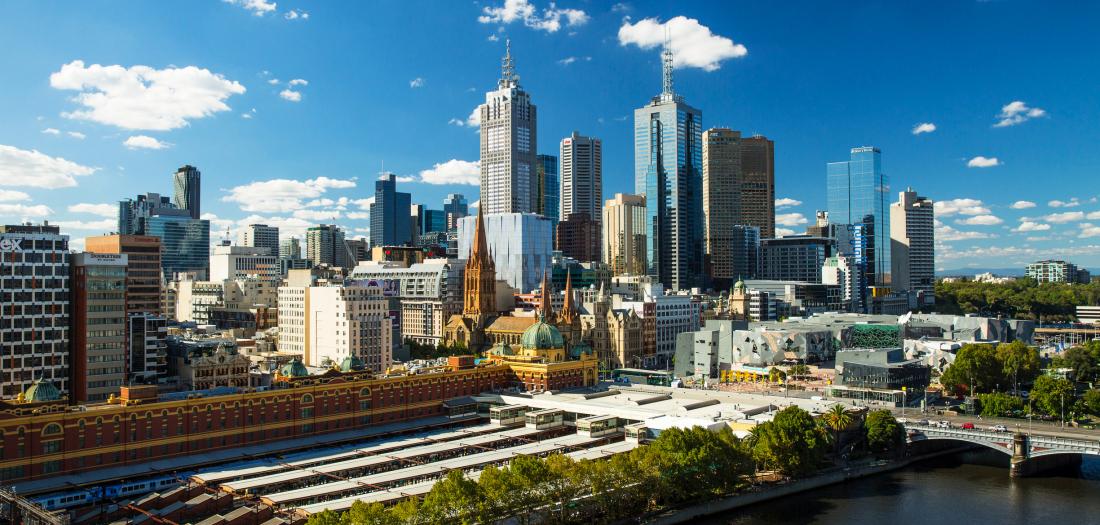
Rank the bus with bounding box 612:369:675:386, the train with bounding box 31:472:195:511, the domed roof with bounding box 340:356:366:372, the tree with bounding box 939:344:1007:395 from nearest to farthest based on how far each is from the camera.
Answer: the train with bounding box 31:472:195:511 → the domed roof with bounding box 340:356:366:372 → the tree with bounding box 939:344:1007:395 → the bus with bounding box 612:369:675:386

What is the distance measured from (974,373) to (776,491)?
199 feet

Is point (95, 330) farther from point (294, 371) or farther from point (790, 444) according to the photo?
point (790, 444)

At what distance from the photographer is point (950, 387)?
136m

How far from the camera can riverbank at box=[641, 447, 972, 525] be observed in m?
80.1

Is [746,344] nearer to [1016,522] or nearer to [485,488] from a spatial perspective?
[1016,522]

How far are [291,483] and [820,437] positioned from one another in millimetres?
53617

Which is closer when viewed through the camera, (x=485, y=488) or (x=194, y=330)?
(x=485, y=488)

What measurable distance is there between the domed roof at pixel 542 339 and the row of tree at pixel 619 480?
37.8 metres

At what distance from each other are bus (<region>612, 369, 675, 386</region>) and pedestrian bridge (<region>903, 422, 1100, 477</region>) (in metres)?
58.1

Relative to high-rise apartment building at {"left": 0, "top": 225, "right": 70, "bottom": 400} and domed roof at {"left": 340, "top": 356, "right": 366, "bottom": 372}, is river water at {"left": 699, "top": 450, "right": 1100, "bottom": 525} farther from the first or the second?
high-rise apartment building at {"left": 0, "top": 225, "right": 70, "bottom": 400}

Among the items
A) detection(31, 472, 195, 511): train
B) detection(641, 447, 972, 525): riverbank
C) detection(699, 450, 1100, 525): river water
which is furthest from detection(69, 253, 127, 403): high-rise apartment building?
detection(699, 450, 1100, 525): river water

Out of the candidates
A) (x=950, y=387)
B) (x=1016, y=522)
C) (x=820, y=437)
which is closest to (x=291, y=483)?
(x=820, y=437)

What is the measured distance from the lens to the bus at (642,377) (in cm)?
15638

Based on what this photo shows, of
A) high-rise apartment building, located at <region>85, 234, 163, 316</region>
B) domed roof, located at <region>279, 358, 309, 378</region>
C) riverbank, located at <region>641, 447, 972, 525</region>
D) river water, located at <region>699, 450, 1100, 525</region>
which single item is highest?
high-rise apartment building, located at <region>85, 234, 163, 316</region>
